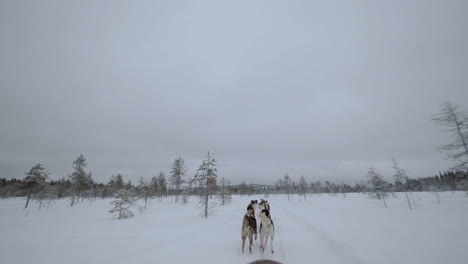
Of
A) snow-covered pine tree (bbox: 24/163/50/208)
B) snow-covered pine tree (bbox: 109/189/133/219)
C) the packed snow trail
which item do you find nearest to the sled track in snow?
the packed snow trail

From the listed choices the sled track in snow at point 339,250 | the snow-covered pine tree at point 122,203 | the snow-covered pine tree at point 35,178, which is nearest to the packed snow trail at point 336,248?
the sled track in snow at point 339,250

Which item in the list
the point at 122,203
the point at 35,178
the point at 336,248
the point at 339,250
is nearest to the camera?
the point at 339,250

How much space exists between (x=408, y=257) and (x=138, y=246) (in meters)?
12.2

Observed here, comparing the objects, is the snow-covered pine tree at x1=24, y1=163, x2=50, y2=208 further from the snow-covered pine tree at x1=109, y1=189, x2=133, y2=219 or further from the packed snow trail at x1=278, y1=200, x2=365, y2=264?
the packed snow trail at x1=278, y1=200, x2=365, y2=264

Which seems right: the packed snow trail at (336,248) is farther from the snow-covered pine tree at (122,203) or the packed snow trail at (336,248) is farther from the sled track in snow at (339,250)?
the snow-covered pine tree at (122,203)

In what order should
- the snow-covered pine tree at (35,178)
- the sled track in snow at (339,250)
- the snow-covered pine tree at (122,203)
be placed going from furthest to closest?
the snow-covered pine tree at (35,178) < the snow-covered pine tree at (122,203) < the sled track in snow at (339,250)

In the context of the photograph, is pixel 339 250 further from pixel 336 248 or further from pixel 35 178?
pixel 35 178

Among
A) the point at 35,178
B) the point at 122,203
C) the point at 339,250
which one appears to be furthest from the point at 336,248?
the point at 35,178

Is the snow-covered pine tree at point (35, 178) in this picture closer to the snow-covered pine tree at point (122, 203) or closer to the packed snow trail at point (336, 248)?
the snow-covered pine tree at point (122, 203)

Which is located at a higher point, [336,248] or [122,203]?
[122,203]

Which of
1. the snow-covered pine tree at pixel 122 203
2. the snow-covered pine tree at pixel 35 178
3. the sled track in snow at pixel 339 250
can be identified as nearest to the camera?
the sled track in snow at pixel 339 250

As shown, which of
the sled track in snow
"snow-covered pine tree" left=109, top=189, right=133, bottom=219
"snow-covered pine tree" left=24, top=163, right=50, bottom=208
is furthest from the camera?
"snow-covered pine tree" left=24, top=163, right=50, bottom=208

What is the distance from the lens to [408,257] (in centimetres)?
660

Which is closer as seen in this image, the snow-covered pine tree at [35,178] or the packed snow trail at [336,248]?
the packed snow trail at [336,248]
